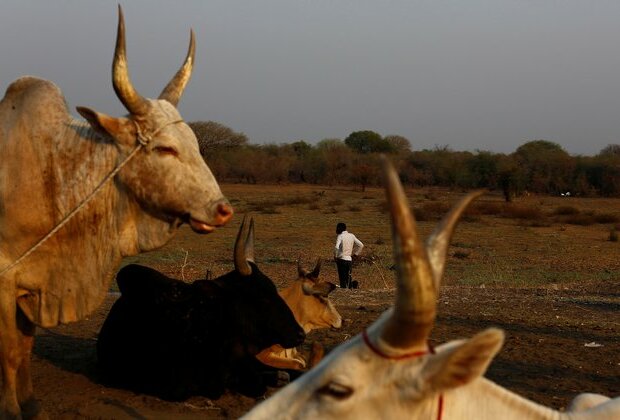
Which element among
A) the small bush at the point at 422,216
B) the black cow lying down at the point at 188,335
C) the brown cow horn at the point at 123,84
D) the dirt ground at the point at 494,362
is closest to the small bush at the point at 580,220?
the small bush at the point at 422,216

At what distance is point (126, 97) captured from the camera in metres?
4.63

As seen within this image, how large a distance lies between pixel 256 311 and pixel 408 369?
3.91 m

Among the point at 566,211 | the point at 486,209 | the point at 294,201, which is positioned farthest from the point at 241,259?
the point at 294,201

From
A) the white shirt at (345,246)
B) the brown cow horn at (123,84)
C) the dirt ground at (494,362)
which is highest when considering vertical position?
the brown cow horn at (123,84)

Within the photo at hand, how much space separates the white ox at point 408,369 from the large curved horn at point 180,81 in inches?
109

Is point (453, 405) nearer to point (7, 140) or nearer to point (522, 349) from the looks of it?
point (7, 140)

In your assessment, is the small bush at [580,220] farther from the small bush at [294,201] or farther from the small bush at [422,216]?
the small bush at [294,201]

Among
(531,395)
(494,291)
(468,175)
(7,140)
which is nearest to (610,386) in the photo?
(531,395)

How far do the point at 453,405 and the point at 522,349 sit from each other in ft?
17.1

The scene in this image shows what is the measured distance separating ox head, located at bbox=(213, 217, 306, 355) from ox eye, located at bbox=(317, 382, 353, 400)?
3669mm

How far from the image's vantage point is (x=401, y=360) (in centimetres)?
251

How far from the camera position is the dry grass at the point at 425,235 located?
49.8 ft

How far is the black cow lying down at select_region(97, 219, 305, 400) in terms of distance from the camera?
5.98 m

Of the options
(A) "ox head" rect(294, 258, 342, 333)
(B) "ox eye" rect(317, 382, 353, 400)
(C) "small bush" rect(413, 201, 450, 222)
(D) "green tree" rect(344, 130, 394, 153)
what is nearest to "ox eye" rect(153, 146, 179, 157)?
(B) "ox eye" rect(317, 382, 353, 400)
